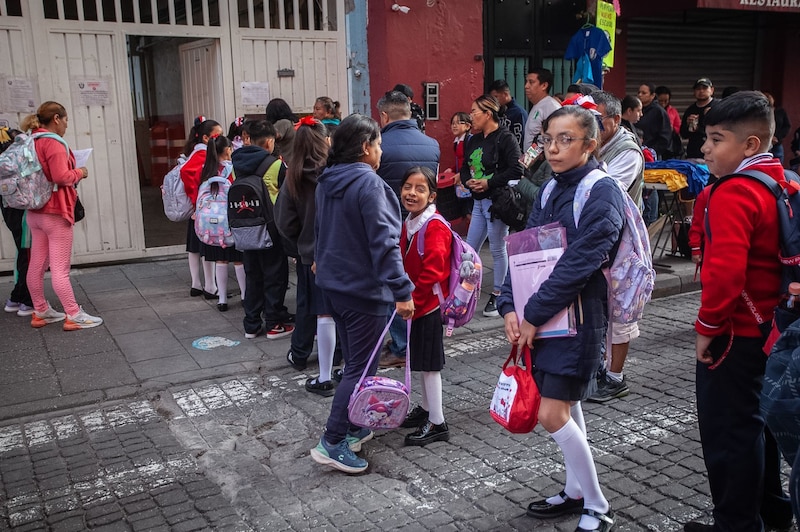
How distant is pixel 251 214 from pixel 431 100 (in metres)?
4.38

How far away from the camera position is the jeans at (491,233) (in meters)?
6.84

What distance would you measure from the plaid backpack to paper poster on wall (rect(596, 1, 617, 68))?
6837mm

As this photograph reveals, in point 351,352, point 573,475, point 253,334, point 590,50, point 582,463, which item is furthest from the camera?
point 590,50

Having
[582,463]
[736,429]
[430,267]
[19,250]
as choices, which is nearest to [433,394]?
[430,267]

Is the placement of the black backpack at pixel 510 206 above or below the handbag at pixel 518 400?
above

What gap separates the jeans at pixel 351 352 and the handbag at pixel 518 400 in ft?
3.13

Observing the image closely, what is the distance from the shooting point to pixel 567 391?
3.11m

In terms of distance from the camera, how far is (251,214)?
19.5 ft

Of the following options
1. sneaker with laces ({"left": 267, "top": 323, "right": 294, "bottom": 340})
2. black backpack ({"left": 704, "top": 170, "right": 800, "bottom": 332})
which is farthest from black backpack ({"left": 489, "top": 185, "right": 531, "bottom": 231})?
black backpack ({"left": 704, "top": 170, "right": 800, "bottom": 332})

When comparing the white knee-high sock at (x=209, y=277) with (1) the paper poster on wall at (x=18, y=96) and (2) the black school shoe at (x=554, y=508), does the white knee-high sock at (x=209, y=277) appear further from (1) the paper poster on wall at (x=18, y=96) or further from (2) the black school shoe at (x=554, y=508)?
(2) the black school shoe at (x=554, y=508)

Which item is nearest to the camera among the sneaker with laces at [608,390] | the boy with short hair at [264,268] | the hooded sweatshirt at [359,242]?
the hooded sweatshirt at [359,242]

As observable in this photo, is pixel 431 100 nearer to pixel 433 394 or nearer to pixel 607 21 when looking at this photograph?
pixel 607 21

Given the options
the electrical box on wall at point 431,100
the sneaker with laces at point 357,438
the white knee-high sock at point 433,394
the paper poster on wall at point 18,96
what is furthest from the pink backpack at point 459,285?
the paper poster on wall at point 18,96

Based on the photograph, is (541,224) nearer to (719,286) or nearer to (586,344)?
(586,344)
